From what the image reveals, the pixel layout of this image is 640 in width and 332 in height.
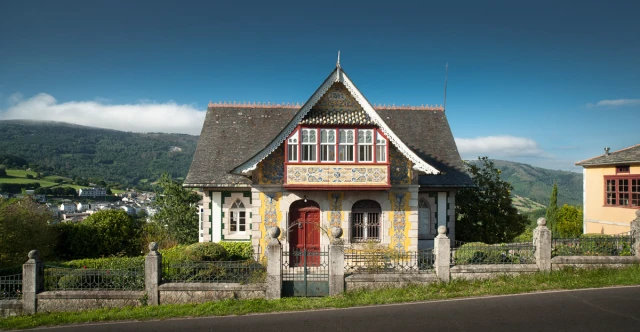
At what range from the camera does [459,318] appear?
33.0 feet

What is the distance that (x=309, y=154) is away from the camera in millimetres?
16719

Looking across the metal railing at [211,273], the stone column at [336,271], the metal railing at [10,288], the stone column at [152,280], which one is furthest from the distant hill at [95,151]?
the stone column at [336,271]

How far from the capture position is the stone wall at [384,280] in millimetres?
12312

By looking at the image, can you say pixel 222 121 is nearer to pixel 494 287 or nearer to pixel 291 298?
pixel 291 298

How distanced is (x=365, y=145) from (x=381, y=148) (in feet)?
2.31

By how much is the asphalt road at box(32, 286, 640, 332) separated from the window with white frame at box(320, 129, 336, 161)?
7.24 m

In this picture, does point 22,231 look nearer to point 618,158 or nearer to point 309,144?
point 309,144

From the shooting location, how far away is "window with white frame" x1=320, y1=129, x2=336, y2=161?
54.9ft

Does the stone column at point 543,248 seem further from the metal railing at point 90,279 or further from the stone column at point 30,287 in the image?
the stone column at point 30,287

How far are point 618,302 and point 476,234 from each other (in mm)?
12218

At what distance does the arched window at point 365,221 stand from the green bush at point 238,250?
498cm

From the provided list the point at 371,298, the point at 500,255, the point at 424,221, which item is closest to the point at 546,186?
the point at 424,221

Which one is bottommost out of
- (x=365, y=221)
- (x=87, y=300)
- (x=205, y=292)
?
(x=87, y=300)

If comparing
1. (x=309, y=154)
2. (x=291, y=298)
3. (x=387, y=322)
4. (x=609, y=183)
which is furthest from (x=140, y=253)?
(x=609, y=183)
